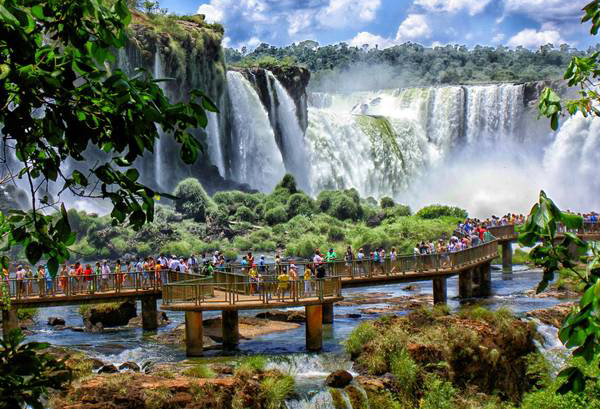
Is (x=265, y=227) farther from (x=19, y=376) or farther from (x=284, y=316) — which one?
(x=19, y=376)

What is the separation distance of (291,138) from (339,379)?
49.5 meters

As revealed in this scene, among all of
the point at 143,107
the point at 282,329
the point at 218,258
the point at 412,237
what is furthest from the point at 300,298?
the point at 412,237

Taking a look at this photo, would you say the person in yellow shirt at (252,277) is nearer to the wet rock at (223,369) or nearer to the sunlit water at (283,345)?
the sunlit water at (283,345)

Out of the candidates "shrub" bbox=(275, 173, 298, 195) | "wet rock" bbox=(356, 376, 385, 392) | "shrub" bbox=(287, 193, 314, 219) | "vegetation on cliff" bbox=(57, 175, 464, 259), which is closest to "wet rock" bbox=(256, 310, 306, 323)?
"wet rock" bbox=(356, 376, 385, 392)

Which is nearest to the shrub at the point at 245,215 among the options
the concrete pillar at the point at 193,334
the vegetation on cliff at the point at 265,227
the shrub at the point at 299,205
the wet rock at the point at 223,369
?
the vegetation on cliff at the point at 265,227

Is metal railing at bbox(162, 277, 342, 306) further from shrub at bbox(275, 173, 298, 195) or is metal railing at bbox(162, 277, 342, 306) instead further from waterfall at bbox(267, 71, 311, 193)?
waterfall at bbox(267, 71, 311, 193)

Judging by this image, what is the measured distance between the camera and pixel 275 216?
5341cm

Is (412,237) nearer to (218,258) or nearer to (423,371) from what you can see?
(218,258)

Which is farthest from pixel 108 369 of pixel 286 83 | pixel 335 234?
pixel 286 83

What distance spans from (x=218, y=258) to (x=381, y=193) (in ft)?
146

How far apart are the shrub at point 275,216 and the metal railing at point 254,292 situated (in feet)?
102

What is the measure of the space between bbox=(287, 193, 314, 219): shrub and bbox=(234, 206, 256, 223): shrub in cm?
280

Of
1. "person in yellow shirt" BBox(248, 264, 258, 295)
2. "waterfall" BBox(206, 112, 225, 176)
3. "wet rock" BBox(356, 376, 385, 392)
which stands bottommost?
"wet rock" BBox(356, 376, 385, 392)

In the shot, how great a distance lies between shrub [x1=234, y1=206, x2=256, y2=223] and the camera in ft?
173
